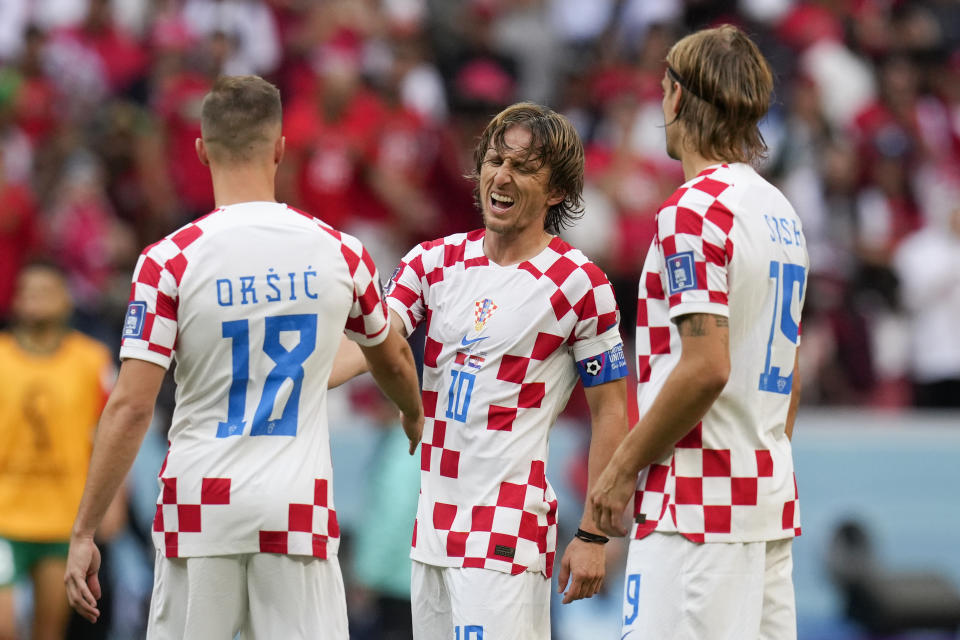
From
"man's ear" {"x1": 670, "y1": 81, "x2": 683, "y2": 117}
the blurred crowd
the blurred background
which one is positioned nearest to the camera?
"man's ear" {"x1": 670, "y1": 81, "x2": 683, "y2": 117}

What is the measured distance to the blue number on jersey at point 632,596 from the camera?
4277 mm

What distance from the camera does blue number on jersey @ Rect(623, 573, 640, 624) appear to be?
4.28 metres

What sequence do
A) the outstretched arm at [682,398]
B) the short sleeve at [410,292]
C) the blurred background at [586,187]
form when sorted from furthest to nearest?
1. the blurred background at [586,187]
2. the short sleeve at [410,292]
3. the outstretched arm at [682,398]

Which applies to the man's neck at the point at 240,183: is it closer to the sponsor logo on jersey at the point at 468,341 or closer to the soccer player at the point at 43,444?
the sponsor logo on jersey at the point at 468,341

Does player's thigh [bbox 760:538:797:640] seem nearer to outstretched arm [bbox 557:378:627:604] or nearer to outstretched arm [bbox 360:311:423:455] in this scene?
outstretched arm [bbox 557:378:627:604]

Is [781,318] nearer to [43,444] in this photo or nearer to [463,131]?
[43,444]

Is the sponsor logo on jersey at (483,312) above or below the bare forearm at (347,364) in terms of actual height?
above

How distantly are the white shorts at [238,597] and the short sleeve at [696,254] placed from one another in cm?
154

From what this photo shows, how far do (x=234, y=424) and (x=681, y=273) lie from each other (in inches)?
61.8

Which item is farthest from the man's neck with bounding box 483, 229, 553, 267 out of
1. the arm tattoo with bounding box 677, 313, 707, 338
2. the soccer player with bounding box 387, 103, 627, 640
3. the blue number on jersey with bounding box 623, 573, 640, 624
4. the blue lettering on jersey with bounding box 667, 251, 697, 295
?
the blue number on jersey with bounding box 623, 573, 640, 624

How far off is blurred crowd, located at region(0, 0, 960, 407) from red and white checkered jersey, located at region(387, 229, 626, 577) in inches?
216

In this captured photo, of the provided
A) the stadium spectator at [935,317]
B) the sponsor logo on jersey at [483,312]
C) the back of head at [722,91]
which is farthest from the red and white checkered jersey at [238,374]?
the stadium spectator at [935,317]

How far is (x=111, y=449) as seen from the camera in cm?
439

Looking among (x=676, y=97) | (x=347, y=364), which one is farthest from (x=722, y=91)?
(x=347, y=364)
